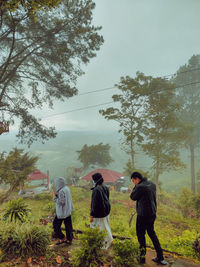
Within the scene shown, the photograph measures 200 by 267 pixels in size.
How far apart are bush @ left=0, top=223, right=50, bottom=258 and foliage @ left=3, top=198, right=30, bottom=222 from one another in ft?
4.06

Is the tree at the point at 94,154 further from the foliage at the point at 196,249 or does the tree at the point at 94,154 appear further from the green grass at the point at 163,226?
the foliage at the point at 196,249

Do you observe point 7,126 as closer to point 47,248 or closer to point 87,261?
point 47,248

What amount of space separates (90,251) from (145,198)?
1422 millimetres

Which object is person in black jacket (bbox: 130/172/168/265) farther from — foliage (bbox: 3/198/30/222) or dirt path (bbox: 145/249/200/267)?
foliage (bbox: 3/198/30/222)

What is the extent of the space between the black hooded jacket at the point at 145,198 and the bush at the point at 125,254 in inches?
Result: 23.8

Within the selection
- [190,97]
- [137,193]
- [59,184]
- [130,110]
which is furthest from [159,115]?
[190,97]

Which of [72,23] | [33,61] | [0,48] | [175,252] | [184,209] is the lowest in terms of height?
[184,209]

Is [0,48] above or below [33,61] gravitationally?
above

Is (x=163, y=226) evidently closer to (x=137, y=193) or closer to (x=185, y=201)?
(x=185, y=201)

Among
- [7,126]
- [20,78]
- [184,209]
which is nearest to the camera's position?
[7,126]

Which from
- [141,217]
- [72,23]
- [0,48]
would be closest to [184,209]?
[141,217]

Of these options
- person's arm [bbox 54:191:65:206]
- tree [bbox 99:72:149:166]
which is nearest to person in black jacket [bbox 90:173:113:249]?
person's arm [bbox 54:191:65:206]

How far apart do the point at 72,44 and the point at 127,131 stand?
7709mm

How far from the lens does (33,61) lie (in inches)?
329
